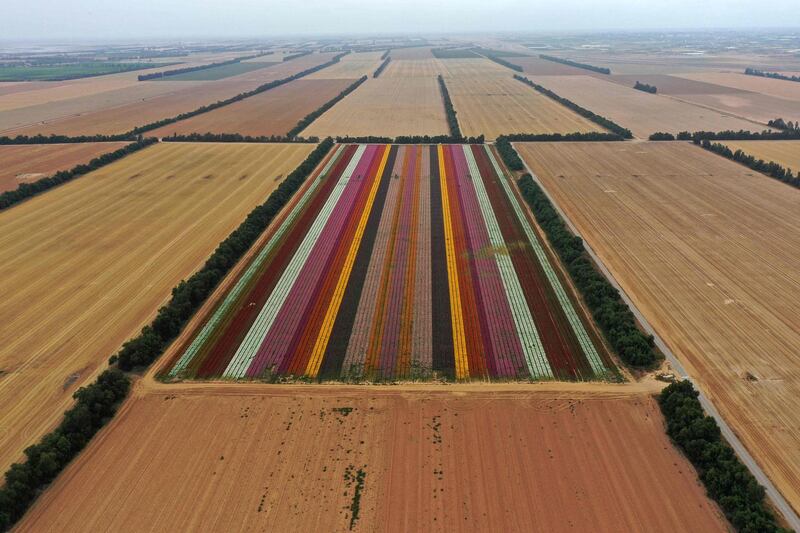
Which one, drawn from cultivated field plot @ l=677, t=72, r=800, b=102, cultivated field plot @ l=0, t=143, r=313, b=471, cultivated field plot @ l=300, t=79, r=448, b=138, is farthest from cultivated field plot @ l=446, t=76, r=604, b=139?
cultivated field plot @ l=677, t=72, r=800, b=102

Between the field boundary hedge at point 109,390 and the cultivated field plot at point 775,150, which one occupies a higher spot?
the field boundary hedge at point 109,390

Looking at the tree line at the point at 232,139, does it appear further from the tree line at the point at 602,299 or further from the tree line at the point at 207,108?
the tree line at the point at 602,299

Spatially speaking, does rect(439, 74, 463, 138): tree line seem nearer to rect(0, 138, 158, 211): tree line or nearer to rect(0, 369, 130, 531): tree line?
rect(0, 138, 158, 211): tree line

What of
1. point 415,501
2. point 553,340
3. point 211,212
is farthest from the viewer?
point 211,212

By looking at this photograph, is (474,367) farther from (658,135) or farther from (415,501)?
(658,135)

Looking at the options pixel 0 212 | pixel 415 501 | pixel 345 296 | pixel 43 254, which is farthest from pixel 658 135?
pixel 0 212

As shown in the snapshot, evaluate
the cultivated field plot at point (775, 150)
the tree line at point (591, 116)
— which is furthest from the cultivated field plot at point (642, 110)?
the cultivated field plot at point (775, 150)
